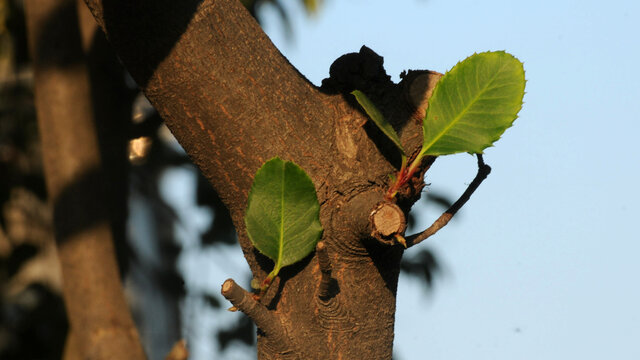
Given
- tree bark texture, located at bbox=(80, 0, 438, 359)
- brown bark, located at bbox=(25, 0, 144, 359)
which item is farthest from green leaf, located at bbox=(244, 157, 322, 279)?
brown bark, located at bbox=(25, 0, 144, 359)

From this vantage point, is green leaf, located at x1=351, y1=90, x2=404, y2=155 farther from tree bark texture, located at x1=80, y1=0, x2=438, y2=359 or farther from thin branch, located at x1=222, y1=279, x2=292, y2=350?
thin branch, located at x1=222, y1=279, x2=292, y2=350

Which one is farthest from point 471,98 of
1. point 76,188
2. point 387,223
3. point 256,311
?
point 76,188

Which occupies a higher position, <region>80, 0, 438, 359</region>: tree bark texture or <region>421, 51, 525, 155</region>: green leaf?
<region>421, 51, 525, 155</region>: green leaf

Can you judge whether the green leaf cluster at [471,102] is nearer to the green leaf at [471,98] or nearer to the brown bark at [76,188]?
the green leaf at [471,98]

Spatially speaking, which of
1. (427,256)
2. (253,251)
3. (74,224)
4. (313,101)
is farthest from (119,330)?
(427,256)

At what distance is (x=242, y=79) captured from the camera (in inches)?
23.2

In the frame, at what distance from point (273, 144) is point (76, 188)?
0.42 m

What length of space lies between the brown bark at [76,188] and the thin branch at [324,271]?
0.34 metres

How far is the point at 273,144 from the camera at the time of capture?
592 mm

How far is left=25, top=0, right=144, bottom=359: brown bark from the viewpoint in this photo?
2.72 feet

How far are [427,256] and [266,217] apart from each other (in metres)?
0.71

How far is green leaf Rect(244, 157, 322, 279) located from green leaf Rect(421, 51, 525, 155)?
0.13 meters

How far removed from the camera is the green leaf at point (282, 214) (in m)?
0.54

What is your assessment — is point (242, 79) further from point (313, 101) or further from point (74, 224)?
point (74, 224)
